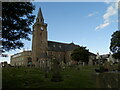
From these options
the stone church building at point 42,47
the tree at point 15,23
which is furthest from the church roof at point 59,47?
the tree at point 15,23

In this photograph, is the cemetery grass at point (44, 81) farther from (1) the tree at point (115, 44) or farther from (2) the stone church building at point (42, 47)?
(2) the stone church building at point (42, 47)

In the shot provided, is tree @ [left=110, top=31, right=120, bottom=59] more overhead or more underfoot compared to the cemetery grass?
more overhead

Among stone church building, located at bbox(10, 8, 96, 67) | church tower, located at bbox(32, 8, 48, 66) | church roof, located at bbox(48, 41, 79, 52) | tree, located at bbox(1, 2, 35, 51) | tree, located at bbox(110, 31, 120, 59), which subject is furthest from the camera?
church roof, located at bbox(48, 41, 79, 52)

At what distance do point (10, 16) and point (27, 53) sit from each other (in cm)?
9131

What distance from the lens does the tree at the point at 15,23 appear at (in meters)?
9.55

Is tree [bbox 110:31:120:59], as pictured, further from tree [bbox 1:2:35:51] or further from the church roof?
tree [bbox 1:2:35:51]

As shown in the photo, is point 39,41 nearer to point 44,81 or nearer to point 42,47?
point 42,47

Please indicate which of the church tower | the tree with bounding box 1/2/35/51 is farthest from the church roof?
the tree with bounding box 1/2/35/51

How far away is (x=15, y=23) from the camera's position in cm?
1011

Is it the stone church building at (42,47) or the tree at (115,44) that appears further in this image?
the stone church building at (42,47)

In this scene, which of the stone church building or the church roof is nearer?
the stone church building

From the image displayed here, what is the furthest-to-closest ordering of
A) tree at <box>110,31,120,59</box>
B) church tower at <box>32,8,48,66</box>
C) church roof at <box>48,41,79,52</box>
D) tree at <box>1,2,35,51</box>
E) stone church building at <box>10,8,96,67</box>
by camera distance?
1. church roof at <box>48,41,79,52</box>
2. church tower at <box>32,8,48,66</box>
3. stone church building at <box>10,8,96,67</box>
4. tree at <box>110,31,120,59</box>
5. tree at <box>1,2,35,51</box>

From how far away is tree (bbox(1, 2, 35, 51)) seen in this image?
376 inches

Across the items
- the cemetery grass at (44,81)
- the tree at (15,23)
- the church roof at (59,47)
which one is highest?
the church roof at (59,47)
